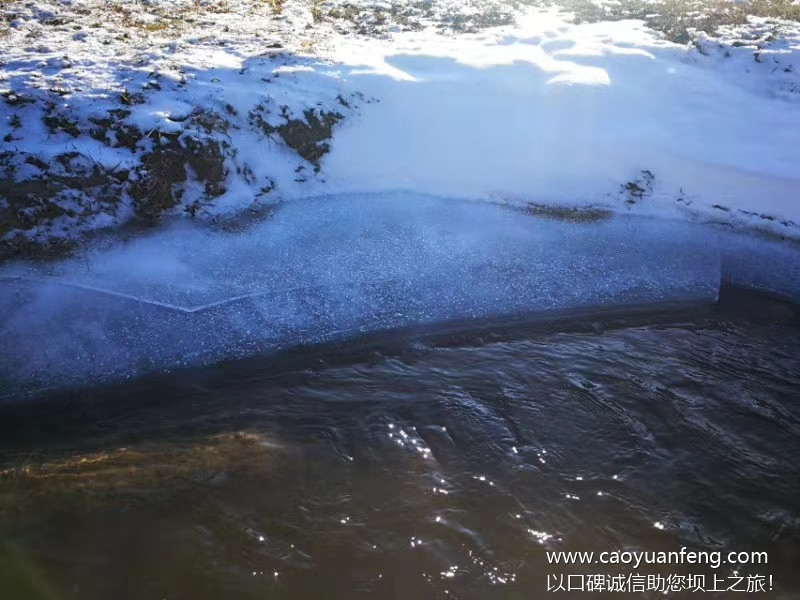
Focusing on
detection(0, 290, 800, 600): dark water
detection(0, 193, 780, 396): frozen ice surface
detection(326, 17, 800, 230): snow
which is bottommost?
detection(0, 290, 800, 600): dark water

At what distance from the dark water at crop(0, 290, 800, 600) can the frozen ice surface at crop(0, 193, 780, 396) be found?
463 millimetres

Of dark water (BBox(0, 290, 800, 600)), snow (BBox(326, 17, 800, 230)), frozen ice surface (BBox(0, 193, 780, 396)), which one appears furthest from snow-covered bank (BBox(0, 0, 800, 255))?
dark water (BBox(0, 290, 800, 600))

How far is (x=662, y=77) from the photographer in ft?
35.6

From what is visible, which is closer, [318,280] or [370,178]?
[318,280]

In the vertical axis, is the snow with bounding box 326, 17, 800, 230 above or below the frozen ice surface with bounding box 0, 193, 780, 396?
above

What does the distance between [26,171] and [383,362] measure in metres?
5.01

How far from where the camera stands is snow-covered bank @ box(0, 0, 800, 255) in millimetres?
8000

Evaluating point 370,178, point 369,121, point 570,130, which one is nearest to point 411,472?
point 370,178

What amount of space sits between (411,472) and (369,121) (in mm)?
6222

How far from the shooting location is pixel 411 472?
5262 millimetres

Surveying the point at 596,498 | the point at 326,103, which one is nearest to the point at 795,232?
the point at 596,498

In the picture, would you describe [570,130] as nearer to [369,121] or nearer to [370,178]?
[369,121]

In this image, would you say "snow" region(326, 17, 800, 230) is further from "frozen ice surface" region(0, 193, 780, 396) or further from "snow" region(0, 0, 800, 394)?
"frozen ice surface" region(0, 193, 780, 396)

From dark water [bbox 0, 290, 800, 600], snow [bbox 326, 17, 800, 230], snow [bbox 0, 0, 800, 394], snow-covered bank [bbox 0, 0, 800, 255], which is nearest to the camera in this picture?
dark water [bbox 0, 290, 800, 600]
